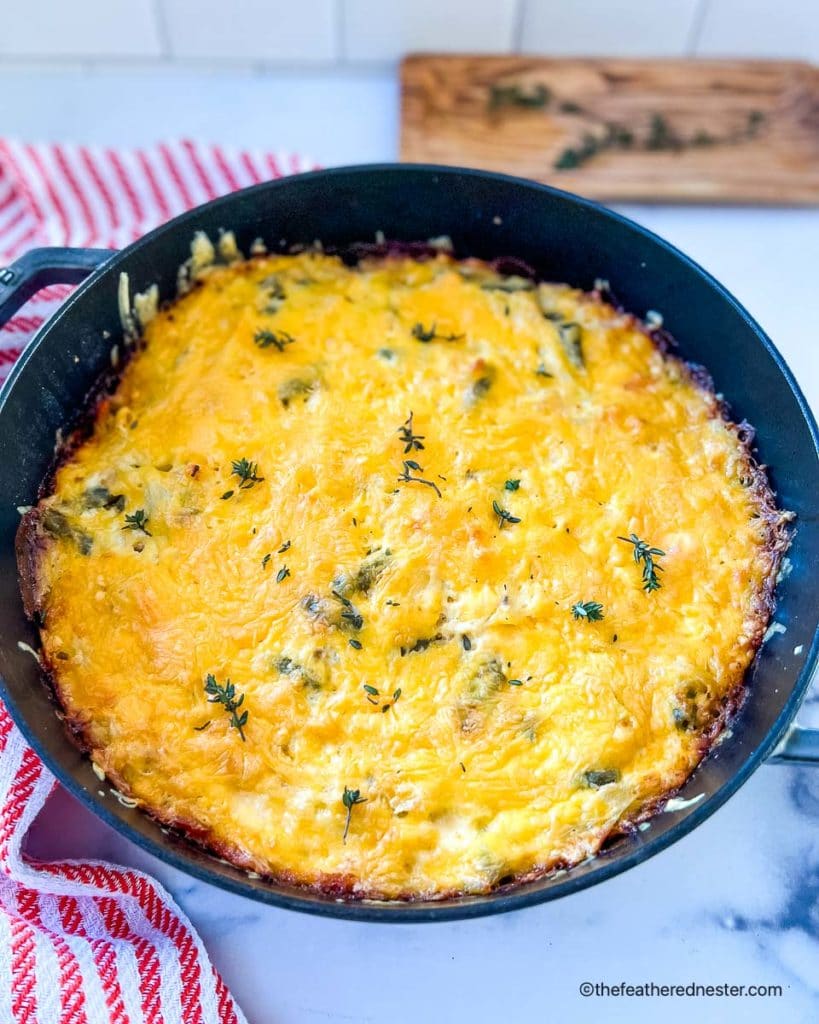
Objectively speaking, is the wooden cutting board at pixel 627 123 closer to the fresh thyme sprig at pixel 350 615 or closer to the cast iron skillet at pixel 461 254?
the cast iron skillet at pixel 461 254

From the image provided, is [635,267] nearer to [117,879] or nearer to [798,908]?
[798,908]

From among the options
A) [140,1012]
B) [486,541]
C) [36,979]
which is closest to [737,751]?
[486,541]

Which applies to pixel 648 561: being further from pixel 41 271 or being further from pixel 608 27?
pixel 608 27

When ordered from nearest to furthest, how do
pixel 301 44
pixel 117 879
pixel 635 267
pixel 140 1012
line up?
pixel 140 1012 < pixel 117 879 < pixel 635 267 < pixel 301 44

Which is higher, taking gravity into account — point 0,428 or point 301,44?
point 301,44

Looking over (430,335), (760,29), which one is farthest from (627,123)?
(430,335)

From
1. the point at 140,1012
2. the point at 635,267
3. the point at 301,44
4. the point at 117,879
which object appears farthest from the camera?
the point at 301,44
